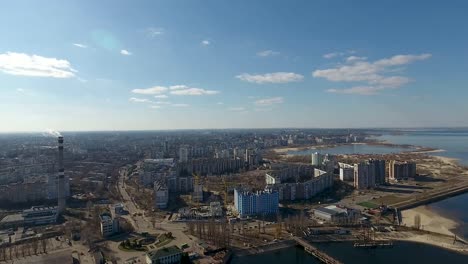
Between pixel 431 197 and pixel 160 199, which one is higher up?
pixel 160 199

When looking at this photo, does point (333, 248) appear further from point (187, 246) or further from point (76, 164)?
point (76, 164)

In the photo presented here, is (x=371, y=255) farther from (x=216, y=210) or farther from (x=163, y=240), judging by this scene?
(x=163, y=240)

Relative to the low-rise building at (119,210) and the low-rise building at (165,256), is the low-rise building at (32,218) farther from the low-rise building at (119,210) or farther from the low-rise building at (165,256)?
the low-rise building at (165,256)

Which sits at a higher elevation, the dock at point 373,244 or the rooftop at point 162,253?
the rooftop at point 162,253

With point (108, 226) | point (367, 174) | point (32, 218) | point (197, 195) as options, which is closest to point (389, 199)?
point (367, 174)

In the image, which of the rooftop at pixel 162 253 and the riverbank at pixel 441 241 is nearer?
the rooftop at pixel 162 253

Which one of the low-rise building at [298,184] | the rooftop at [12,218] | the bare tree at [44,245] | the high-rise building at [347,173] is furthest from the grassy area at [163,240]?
the high-rise building at [347,173]

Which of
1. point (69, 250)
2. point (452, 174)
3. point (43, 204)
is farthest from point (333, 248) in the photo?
point (452, 174)
